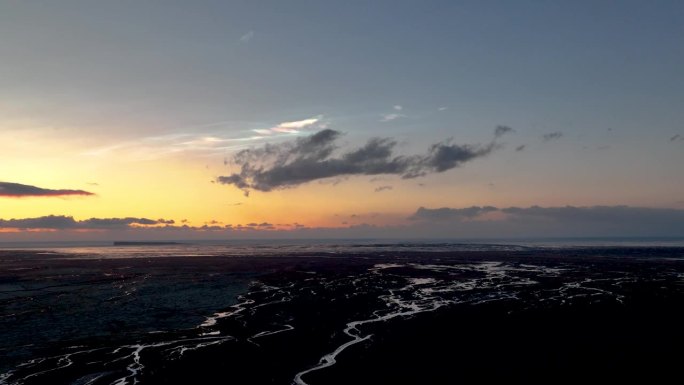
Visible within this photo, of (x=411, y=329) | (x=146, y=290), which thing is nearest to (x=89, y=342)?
(x=411, y=329)

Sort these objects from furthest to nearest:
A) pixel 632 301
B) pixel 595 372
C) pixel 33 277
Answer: pixel 33 277, pixel 632 301, pixel 595 372

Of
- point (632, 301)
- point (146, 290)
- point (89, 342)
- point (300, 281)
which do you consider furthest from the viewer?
point (300, 281)

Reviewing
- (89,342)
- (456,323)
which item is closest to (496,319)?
(456,323)

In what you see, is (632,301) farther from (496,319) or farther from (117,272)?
(117,272)

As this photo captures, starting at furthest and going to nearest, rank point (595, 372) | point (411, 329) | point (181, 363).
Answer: point (411, 329) → point (181, 363) → point (595, 372)

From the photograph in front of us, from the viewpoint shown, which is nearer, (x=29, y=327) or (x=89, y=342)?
(x=89, y=342)

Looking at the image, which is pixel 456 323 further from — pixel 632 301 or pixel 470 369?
pixel 632 301

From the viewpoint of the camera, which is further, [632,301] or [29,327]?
[632,301]
